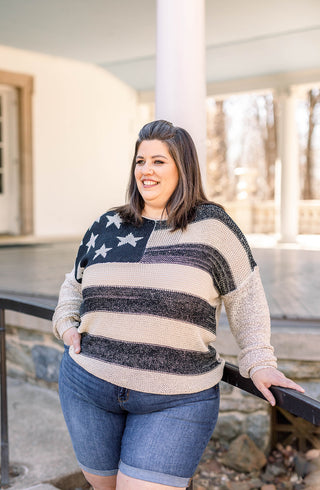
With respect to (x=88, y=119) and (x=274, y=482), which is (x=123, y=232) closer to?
(x=274, y=482)

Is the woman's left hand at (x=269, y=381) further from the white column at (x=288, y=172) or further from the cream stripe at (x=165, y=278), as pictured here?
the white column at (x=288, y=172)

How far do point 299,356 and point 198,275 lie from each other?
4.90 ft

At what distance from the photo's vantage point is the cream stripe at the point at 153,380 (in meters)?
1.32

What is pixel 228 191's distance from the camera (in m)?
21.5

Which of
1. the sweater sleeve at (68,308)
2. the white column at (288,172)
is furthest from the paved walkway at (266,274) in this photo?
the white column at (288,172)

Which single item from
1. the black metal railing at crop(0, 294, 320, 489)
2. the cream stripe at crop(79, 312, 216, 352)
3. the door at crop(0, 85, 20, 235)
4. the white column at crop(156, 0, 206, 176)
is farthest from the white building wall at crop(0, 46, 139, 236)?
the cream stripe at crop(79, 312, 216, 352)

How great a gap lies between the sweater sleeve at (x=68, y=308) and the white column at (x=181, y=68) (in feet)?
4.45

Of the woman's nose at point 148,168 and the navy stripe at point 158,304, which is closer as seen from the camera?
the navy stripe at point 158,304

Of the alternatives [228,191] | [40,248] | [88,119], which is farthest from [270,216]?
[228,191]

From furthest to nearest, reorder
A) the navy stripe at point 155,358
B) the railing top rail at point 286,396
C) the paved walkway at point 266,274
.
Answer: the paved walkway at point 266,274 → the navy stripe at point 155,358 → the railing top rail at point 286,396

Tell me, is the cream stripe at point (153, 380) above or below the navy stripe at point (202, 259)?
below

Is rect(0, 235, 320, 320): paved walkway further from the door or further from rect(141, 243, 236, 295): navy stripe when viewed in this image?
rect(141, 243, 236, 295): navy stripe

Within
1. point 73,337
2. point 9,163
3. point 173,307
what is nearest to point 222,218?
point 173,307

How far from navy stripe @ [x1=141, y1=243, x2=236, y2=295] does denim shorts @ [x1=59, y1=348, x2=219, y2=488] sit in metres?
0.29
